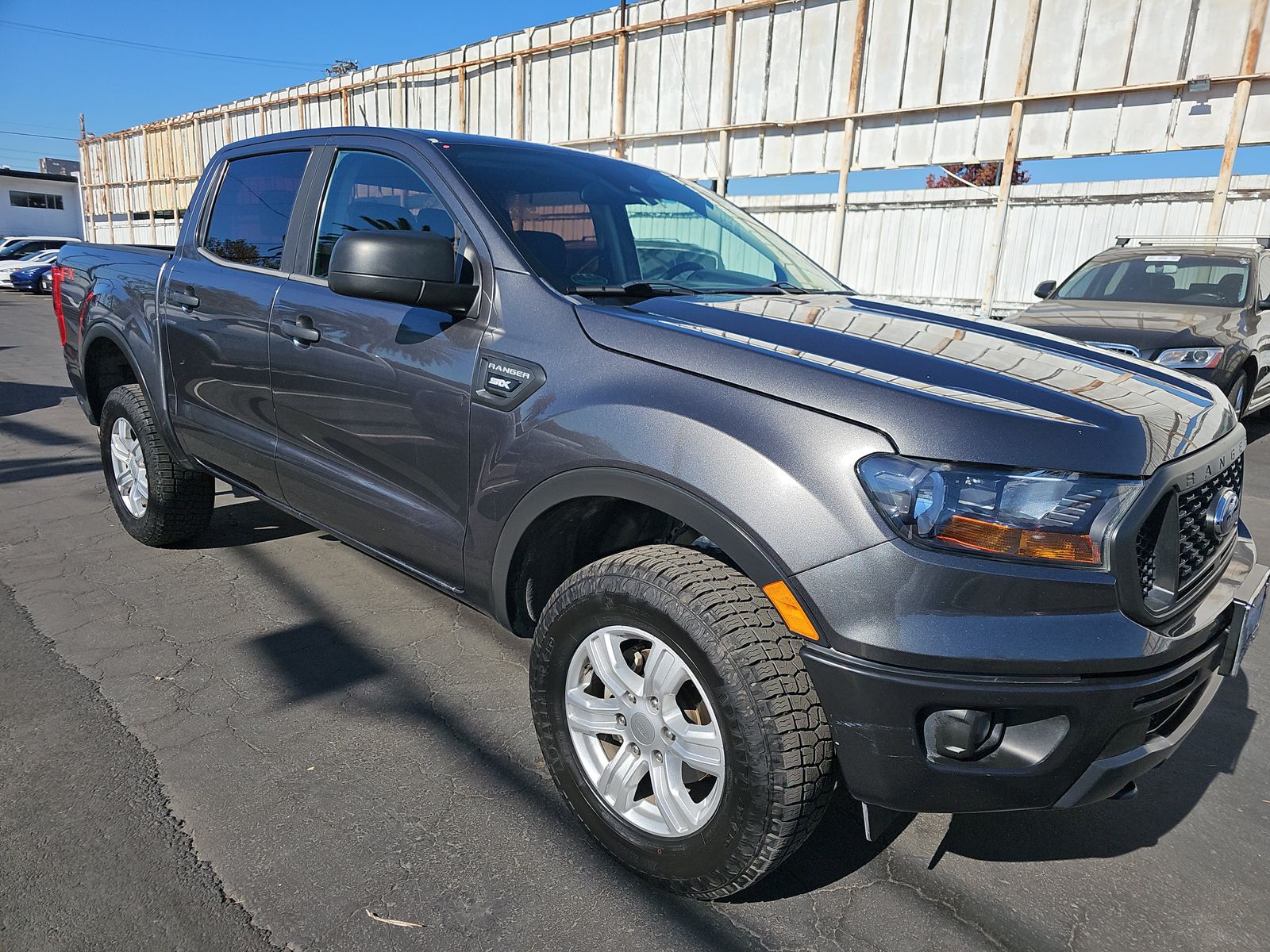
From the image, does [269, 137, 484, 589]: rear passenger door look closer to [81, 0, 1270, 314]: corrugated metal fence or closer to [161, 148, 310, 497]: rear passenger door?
[161, 148, 310, 497]: rear passenger door

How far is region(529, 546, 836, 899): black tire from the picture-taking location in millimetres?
1738

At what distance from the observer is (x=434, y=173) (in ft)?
8.77

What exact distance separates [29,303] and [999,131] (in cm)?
2325

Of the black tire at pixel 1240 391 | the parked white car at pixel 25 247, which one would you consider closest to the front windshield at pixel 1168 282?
the black tire at pixel 1240 391

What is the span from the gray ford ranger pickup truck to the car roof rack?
736cm

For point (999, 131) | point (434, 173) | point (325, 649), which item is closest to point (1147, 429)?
point (434, 173)

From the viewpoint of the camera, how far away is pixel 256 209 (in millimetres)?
3490

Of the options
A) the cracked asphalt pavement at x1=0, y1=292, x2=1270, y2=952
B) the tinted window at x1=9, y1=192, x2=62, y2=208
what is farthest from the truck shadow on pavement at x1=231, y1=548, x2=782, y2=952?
the tinted window at x1=9, y1=192, x2=62, y2=208

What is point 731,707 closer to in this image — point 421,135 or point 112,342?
point 421,135

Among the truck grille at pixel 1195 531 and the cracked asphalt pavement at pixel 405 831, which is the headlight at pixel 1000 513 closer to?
the truck grille at pixel 1195 531

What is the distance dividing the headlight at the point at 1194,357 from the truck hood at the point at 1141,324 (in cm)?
4

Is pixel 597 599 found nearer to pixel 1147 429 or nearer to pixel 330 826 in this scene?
pixel 330 826

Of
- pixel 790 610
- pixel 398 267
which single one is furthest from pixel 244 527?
pixel 790 610

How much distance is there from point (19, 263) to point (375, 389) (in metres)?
30.0
